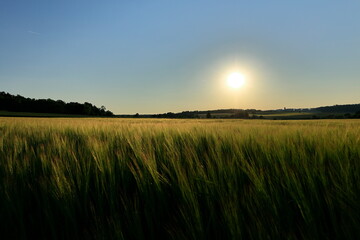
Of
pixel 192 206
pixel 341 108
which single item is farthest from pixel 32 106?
pixel 341 108

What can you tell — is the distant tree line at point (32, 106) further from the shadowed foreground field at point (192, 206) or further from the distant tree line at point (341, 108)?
the distant tree line at point (341, 108)

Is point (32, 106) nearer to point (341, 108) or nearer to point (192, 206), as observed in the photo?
point (192, 206)

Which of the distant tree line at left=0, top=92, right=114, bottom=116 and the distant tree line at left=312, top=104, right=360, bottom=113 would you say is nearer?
the distant tree line at left=0, top=92, right=114, bottom=116

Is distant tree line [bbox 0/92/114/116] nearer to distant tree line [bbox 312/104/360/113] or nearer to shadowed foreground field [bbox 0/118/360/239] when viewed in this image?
shadowed foreground field [bbox 0/118/360/239]

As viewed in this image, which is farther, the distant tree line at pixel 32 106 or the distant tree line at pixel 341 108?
the distant tree line at pixel 341 108

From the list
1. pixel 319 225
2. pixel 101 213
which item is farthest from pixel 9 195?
pixel 319 225

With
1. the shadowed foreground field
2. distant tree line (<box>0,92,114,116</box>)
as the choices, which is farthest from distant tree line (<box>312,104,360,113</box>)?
the shadowed foreground field

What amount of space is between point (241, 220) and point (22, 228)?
0.87 meters

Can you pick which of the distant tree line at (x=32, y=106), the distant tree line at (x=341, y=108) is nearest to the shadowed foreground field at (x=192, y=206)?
the distant tree line at (x=32, y=106)

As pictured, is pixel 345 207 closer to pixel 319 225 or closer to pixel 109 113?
pixel 319 225

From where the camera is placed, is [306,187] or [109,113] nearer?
[306,187]

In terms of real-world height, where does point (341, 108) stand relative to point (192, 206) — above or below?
above

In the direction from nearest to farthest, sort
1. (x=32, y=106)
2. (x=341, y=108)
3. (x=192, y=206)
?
(x=192, y=206) → (x=32, y=106) → (x=341, y=108)

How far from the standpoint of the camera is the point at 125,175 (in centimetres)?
125
